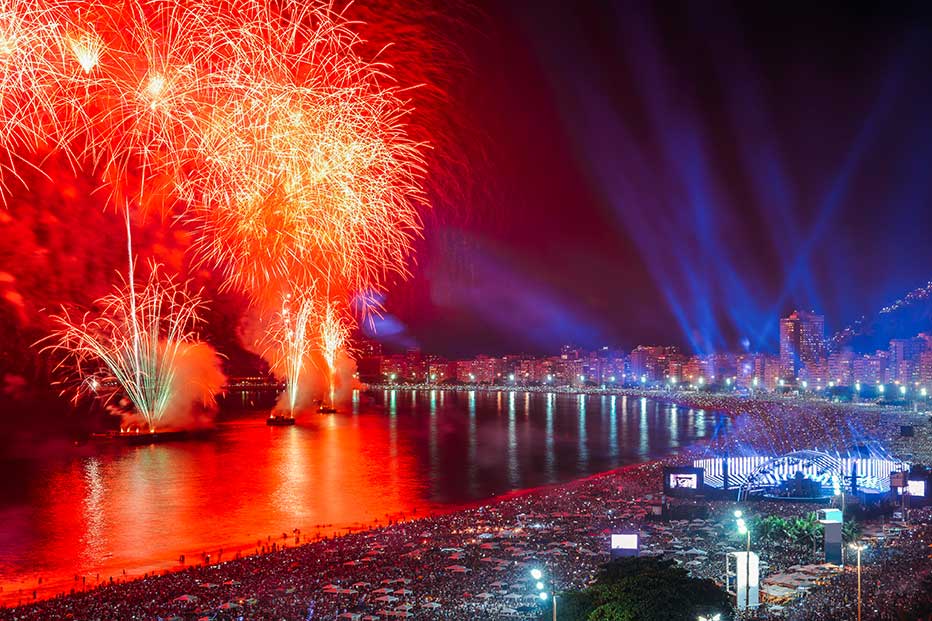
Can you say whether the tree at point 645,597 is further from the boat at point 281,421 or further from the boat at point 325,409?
the boat at point 325,409

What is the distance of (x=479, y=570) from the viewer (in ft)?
45.9

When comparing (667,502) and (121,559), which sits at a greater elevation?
(667,502)

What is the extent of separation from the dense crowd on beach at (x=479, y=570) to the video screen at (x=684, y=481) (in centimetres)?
44

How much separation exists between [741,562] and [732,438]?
39.4 metres

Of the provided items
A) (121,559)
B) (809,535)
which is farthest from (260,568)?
(809,535)

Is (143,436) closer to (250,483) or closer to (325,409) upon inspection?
(250,483)

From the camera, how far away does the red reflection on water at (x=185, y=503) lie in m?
19.5

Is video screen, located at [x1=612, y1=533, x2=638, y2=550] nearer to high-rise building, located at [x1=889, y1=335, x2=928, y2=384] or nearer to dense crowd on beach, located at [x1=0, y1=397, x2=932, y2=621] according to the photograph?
dense crowd on beach, located at [x1=0, y1=397, x2=932, y2=621]

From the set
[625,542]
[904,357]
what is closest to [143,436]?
[625,542]

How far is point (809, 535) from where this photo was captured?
47.3ft

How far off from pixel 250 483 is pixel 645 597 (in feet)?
79.8

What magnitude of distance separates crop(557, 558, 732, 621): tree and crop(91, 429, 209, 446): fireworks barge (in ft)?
135

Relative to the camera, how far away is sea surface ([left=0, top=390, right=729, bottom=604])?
20.5 m

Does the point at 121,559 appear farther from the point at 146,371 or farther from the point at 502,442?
the point at 502,442
